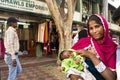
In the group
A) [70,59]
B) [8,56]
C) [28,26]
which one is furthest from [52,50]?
[70,59]

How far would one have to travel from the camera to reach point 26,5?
15.0 meters

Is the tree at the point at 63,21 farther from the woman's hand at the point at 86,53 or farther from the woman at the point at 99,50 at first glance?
the woman's hand at the point at 86,53

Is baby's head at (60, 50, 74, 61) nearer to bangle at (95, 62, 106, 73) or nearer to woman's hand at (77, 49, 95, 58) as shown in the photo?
woman's hand at (77, 49, 95, 58)

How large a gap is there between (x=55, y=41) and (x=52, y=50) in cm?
56

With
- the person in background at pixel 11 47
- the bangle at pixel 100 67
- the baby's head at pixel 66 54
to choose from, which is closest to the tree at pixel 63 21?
the person in background at pixel 11 47

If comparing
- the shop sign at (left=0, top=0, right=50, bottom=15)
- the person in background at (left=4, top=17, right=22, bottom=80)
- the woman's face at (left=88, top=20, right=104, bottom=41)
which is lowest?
the person in background at (left=4, top=17, right=22, bottom=80)

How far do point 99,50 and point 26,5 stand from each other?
1272 centimetres

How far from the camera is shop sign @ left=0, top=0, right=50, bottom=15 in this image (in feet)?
43.6

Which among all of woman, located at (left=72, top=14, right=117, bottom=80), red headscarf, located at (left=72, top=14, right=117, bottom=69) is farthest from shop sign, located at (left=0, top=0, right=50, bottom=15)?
red headscarf, located at (left=72, top=14, right=117, bottom=69)

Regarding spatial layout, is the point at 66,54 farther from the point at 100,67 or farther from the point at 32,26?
the point at 32,26

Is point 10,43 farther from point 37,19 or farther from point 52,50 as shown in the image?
point 52,50

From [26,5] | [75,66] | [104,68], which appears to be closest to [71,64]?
[75,66]

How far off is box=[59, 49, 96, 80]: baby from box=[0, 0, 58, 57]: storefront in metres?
11.2

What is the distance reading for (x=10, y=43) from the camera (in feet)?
21.1
